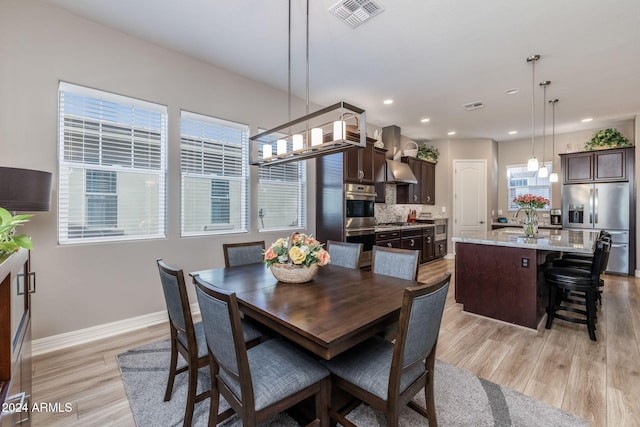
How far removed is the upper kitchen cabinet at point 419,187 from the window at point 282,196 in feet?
9.38

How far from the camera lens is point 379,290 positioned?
6.22 feet

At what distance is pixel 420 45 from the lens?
3117mm

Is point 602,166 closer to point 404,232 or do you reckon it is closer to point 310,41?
point 404,232

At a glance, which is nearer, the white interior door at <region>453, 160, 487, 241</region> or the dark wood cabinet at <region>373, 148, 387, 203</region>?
the dark wood cabinet at <region>373, 148, 387, 203</region>

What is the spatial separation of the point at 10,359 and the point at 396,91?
465 centimetres

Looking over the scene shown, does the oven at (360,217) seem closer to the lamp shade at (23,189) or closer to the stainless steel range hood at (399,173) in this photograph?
the stainless steel range hood at (399,173)

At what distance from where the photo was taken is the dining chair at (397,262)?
229 cm

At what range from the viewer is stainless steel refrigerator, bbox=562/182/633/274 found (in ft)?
17.3

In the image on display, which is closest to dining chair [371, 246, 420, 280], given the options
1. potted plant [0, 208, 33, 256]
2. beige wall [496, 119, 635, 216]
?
potted plant [0, 208, 33, 256]

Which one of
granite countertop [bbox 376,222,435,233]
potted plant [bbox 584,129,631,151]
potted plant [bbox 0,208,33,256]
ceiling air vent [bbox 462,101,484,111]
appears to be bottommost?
granite countertop [bbox 376,222,435,233]

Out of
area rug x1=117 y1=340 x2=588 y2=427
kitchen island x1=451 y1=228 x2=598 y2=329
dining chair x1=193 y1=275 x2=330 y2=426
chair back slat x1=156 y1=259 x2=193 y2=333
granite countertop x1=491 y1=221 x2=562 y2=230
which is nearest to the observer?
dining chair x1=193 y1=275 x2=330 y2=426

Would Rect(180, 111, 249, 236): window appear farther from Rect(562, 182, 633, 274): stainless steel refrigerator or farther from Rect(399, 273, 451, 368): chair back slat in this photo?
Rect(562, 182, 633, 274): stainless steel refrigerator

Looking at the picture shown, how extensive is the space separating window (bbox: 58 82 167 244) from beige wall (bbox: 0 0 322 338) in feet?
0.29

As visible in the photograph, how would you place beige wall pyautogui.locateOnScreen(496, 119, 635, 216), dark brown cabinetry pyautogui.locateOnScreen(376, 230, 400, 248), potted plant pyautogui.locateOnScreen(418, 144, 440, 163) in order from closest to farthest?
dark brown cabinetry pyautogui.locateOnScreen(376, 230, 400, 248)
beige wall pyautogui.locateOnScreen(496, 119, 635, 216)
potted plant pyautogui.locateOnScreen(418, 144, 440, 163)
